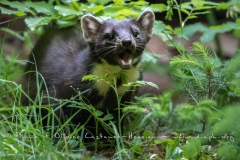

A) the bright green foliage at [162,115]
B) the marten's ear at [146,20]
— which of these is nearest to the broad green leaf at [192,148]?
the bright green foliage at [162,115]

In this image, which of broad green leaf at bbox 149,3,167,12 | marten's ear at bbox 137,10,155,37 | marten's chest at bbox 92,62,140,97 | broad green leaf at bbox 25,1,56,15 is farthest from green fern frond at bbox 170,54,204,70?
broad green leaf at bbox 25,1,56,15

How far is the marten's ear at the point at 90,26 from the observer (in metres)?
4.98

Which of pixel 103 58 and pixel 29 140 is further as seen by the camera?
pixel 103 58

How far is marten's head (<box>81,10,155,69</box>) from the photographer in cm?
466

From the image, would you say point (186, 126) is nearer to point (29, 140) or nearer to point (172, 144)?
point (172, 144)

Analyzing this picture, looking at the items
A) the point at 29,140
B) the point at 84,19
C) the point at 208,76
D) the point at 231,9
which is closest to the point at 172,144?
the point at 208,76

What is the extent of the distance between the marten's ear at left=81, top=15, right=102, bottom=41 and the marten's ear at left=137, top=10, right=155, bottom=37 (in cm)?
45

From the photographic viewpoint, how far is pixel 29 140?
4195mm

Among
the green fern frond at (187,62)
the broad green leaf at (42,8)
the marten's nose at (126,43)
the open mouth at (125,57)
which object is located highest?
the broad green leaf at (42,8)

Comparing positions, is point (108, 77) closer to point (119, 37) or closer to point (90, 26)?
point (119, 37)

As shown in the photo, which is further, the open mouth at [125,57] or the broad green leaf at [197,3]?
the broad green leaf at [197,3]

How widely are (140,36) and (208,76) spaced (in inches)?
40.2

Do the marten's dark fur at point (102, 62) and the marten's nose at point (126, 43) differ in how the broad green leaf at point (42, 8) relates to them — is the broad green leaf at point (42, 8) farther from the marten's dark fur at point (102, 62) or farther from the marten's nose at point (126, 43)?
the marten's nose at point (126, 43)

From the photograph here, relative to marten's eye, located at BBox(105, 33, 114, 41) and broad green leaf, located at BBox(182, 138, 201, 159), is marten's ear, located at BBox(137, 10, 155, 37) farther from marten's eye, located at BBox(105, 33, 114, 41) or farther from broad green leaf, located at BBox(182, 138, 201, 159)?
Result: broad green leaf, located at BBox(182, 138, 201, 159)
